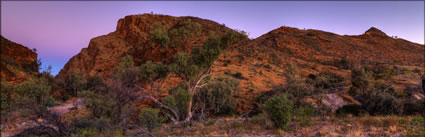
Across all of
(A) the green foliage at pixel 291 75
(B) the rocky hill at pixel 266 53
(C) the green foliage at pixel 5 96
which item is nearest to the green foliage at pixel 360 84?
(A) the green foliage at pixel 291 75

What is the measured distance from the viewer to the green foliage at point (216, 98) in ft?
42.9

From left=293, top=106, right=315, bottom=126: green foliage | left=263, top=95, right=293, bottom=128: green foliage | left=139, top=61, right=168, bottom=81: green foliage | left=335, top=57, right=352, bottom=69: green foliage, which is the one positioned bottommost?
left=293, top=106, right=315, bottom=126: green foliage

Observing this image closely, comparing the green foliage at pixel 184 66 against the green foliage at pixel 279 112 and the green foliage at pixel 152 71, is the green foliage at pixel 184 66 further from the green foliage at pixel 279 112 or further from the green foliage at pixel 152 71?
the green foliage at pixel 279 112

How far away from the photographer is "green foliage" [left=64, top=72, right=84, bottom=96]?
29922 mm

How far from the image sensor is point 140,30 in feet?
147

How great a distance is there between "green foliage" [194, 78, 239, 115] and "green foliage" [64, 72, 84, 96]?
80.0 feet

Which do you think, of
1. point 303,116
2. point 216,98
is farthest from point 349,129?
point 216,98

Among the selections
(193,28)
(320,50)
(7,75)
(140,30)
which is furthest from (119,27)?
(320,50)

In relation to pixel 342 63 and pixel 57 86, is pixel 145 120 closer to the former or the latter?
pixel 57 86

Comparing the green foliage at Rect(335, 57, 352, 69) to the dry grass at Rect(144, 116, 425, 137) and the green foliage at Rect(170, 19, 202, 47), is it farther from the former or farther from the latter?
the green foliage at Rect(170, 19, 202, 47)

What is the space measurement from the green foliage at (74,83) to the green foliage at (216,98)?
24.4 meters

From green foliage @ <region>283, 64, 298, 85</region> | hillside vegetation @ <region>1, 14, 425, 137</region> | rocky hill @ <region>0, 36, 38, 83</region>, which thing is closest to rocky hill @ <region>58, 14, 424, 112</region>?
hillside vegetation @ <region>1, 14, 425, 137</region>

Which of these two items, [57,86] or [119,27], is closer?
[57,86]

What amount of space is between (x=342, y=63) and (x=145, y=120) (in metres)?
36.1
